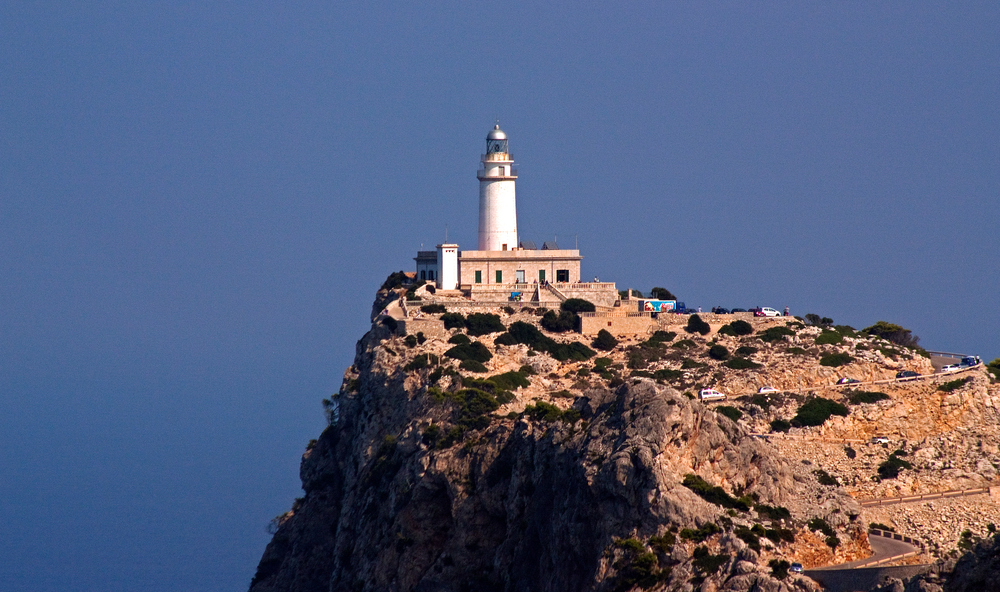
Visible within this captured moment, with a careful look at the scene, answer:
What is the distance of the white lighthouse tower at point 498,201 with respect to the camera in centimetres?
8131

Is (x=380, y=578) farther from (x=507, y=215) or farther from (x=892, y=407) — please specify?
(x=507, y=215)

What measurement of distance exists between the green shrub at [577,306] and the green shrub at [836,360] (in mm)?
12571

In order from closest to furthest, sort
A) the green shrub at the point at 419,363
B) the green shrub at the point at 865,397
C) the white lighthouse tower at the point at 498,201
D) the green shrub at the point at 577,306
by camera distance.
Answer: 1. the green shrub at the point at 865,397
2. the green shrub at the point at 419,363
3. the green shrub at the point at 577,306
4. the white lighthouse tower at the point at 498,201

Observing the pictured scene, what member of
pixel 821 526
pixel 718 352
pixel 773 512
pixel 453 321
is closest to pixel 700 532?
pixel 773 512

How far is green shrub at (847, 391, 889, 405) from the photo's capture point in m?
60.8

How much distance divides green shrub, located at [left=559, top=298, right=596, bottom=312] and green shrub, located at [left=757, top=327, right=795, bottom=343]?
8578 millimetres

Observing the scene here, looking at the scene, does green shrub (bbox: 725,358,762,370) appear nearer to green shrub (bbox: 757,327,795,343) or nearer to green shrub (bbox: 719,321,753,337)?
green shrub (bbox: 757,327,795,343)

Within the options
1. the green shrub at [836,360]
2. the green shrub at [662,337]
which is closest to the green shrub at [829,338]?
the green shrub at [836,360]

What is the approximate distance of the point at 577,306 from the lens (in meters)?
74.3

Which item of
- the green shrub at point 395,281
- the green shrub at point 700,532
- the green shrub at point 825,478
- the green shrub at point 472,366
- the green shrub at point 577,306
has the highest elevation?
the green shrub at point 395,281

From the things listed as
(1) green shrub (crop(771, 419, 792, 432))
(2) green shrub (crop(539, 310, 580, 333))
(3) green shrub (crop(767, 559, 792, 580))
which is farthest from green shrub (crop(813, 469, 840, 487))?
(2) green shrub (crop(539, 310, 580, 333))

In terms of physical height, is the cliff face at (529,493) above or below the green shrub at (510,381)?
below

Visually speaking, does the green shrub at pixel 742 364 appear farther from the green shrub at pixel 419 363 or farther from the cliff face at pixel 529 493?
the green shrub at pixel 419 363

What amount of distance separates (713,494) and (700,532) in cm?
207
